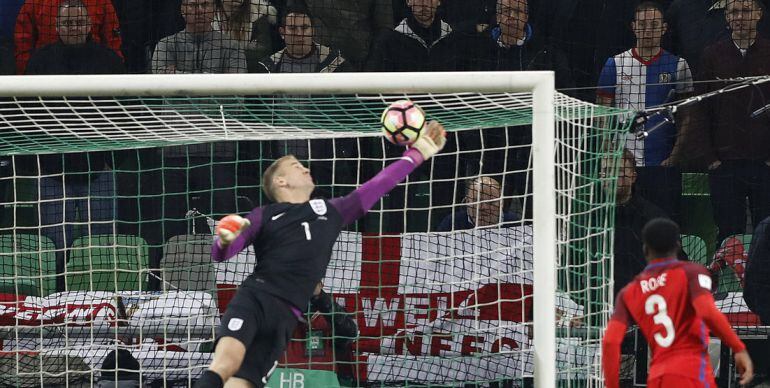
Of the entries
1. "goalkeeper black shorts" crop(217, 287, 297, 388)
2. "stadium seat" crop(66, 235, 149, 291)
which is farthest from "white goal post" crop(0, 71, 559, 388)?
"stadium seat" crop(66, 235, 149, 291)

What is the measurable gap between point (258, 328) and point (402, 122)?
134 cm

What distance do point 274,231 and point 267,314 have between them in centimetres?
47

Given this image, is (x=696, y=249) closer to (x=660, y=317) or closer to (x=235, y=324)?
(x=660, y=317)

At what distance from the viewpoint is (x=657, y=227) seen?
640cm

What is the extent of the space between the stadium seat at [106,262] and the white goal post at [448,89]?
1945mm

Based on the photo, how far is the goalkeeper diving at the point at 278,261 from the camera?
669 centimetres

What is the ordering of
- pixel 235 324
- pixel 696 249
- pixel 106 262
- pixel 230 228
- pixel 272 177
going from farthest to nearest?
pixel 696 249, pixel 106 262, pixel 272 177, pixel 235 324, pixel 230 228

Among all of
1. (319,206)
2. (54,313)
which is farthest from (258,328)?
(54,313)

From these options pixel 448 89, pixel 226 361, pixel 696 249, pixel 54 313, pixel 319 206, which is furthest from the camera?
pixel 696 249

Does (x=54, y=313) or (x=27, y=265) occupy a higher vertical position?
(x=27, y=265)

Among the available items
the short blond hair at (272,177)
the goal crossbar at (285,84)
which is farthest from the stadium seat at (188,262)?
the goal crossbar at (285,84)

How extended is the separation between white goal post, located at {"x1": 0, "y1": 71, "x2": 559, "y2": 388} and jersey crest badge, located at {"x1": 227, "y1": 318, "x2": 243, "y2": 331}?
1.25 m

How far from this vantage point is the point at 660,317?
6.37 m

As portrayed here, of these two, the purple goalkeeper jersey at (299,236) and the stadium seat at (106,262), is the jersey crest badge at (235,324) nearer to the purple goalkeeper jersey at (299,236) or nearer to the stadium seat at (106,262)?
the purple goalkeeper jersey at (299,236)
